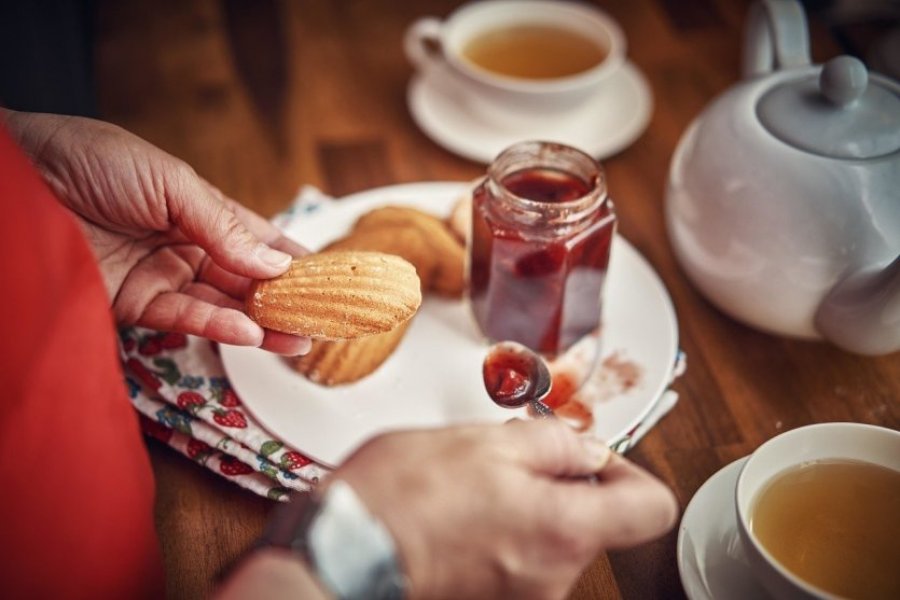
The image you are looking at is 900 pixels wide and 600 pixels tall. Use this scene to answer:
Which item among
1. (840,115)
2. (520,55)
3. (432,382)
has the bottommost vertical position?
(432,382)

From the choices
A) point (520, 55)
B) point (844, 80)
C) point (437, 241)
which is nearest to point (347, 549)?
point (437, 241)

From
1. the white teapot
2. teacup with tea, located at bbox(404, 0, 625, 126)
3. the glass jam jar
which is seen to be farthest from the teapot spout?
teacup with tea, located at bbox(404, 0, 625, 126)

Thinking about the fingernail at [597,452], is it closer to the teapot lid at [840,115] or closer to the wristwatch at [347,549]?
the wristwatch at [347,549]

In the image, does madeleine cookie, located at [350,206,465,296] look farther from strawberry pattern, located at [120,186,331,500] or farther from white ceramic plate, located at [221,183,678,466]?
strawberry pattern, located at [120,186,331,500]

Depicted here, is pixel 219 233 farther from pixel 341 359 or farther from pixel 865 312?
pixel 865 312

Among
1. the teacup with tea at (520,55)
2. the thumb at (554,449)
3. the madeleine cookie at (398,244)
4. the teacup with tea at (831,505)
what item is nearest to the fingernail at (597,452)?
the thumb at (554,449)
